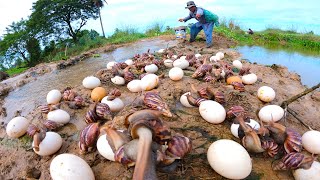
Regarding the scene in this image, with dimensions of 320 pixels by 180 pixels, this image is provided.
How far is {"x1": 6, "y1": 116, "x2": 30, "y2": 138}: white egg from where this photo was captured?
329 centimetres

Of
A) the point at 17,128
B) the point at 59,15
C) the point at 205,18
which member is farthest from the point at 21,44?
the point at 17,128

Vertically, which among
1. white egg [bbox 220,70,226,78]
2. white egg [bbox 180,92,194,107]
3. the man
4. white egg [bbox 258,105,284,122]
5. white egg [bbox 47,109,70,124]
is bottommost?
white egg [bbox 258,105,284,122]

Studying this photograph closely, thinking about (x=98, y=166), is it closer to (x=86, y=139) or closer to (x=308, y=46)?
(x=86, y=139)

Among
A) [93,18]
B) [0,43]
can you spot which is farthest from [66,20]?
[0,43]

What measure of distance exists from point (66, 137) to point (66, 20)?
1238 inches

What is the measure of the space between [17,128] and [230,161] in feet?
9.35

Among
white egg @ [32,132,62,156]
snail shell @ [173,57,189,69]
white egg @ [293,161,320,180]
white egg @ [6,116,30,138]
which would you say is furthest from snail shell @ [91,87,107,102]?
white egg @ [293,161,320,180]

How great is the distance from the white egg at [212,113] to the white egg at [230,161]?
0.78 meters

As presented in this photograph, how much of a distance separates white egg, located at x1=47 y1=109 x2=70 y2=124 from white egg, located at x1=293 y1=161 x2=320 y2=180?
299 centimetres

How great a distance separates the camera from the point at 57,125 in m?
3.39

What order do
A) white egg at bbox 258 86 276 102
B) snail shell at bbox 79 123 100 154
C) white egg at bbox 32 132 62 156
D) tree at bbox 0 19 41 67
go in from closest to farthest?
snail shell at bbox 79 123 100 154
white egg at bbox 32 132 62 156
white egg at bbox 258 86 276 102
tree at bbox 0 19 41 67

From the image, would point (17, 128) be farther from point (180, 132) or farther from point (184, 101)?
point (184, 101)

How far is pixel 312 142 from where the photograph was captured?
8.61 feet

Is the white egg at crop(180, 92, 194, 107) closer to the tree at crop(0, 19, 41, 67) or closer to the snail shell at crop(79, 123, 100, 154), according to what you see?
Answer: the snail shell at crop(79, 123, 100, 154)
